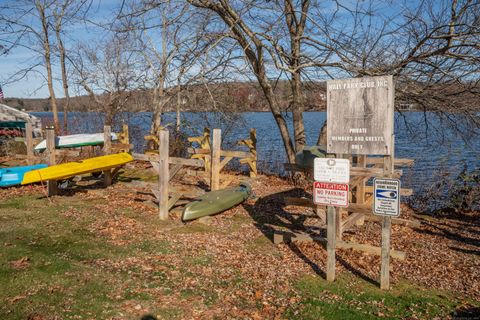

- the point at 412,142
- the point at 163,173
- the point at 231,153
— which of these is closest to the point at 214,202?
the point at 163,173

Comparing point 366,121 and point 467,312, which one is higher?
point 366,121

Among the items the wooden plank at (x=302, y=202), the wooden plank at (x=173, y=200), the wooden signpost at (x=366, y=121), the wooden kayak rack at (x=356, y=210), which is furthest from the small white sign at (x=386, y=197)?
the wooden plank at (x=173, y=200)

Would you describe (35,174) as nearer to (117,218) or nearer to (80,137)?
(117,218)

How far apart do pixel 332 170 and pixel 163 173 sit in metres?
4.33

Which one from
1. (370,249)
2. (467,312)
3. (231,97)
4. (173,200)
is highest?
(231,97)

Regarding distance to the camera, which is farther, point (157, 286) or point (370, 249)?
point (370, 249)

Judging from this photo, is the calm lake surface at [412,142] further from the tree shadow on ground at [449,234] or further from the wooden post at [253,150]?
the tree shadow on ground at [449,234]

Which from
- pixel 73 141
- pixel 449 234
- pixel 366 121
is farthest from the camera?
pixel 73 141

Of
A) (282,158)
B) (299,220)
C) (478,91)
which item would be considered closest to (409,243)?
(299,220)

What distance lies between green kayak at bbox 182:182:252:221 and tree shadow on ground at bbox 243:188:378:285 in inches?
15.7

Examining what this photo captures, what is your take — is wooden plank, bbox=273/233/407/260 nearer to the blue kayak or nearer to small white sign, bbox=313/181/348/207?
small white sign, bbox=313/181/348/207

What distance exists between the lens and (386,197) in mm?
5551

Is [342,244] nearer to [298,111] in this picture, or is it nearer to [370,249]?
[370,249]

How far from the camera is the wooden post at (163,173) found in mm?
8914
